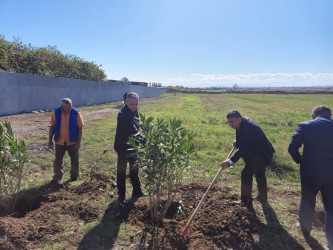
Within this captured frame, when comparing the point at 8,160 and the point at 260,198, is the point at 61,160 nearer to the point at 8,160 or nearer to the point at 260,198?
the point at 8,160

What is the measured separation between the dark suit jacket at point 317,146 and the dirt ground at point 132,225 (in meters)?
1.14

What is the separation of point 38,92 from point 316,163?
18.6 meters

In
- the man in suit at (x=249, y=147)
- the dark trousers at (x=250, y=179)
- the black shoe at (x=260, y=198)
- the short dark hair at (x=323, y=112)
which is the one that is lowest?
the black shoe at (x=260, y=198)

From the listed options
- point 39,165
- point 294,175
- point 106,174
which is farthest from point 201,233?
point 39,165

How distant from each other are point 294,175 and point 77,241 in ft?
18.4

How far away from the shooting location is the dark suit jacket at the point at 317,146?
3270mm

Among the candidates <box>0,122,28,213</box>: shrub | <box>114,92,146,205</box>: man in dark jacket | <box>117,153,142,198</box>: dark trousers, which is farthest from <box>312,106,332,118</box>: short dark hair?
<box>0,122,28,213</box>: shrub

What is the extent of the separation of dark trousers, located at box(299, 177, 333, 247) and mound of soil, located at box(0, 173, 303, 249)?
0.41 m

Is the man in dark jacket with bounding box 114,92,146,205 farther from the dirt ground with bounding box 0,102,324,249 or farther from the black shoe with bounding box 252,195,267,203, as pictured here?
the black shoe with bounding box 252,195,267,203

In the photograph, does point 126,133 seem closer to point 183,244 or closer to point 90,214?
point 90,214

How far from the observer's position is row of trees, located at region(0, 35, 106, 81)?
17.5 meters

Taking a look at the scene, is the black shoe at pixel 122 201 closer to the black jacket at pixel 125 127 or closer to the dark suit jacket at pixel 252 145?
the black jacket at pixel 125 127

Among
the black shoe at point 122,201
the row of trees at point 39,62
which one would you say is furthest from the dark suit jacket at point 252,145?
the row of trees at point 39,62

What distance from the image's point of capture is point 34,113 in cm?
1598
